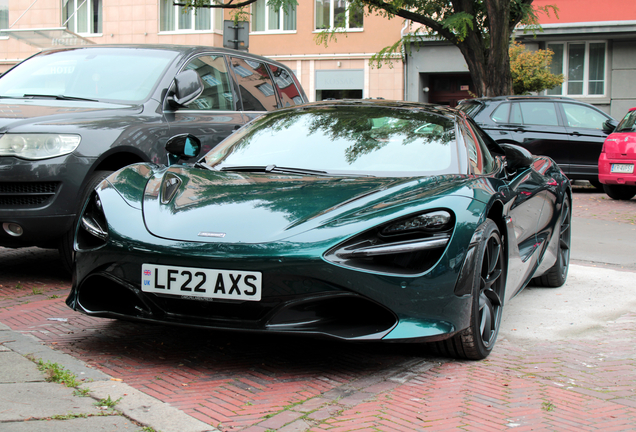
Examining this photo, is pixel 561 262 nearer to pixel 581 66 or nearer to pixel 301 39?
pixel 581 66

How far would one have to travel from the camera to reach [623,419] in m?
3.03

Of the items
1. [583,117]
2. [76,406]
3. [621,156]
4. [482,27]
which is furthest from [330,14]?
[76,406]

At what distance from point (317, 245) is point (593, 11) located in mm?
24550

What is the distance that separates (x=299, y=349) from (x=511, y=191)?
155 cm

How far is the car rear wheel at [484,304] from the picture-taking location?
11.5 feet

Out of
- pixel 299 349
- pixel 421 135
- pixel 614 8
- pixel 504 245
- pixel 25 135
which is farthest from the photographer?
pixel 614 8

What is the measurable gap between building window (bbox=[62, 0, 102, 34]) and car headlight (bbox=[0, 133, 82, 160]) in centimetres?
2840

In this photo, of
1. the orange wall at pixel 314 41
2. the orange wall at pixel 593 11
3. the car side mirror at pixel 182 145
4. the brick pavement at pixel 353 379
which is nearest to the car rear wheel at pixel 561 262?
the brick pavement at pixel 353 379

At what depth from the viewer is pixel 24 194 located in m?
4.93

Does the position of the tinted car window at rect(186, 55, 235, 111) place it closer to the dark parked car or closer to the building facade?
the dark parked car

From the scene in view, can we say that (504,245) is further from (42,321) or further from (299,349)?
(42,321)

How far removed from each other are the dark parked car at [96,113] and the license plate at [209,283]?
82.9 inches

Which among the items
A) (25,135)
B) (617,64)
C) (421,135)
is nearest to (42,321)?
(25,135)

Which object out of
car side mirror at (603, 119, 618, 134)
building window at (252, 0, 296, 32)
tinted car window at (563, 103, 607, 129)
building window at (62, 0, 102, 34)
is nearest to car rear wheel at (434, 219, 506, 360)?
car side mirror at (603, 119, 618, 134)
